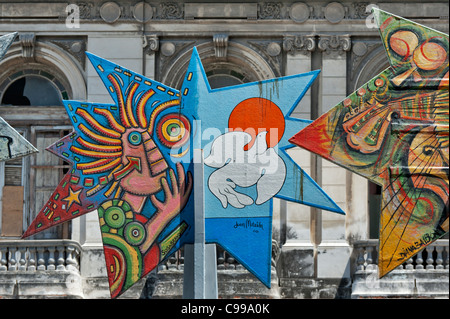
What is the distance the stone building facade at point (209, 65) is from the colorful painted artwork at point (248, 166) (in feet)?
21.2

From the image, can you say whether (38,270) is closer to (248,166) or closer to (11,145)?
(11,145)

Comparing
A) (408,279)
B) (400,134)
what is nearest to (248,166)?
(400,134)

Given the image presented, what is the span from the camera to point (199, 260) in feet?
70.4

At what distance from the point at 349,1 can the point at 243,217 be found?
8.99 m

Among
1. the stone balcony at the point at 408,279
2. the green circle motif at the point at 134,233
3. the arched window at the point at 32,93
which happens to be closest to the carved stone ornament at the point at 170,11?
the arched window at the point at 32,93

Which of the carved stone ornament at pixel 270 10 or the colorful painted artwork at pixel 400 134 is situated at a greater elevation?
the carved stone ornament at pixel 270 10

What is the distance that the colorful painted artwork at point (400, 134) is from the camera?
21250 mm

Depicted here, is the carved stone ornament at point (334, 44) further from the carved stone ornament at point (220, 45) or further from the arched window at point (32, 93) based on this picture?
the arched window at point (32, 93)

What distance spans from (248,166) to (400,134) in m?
2.63

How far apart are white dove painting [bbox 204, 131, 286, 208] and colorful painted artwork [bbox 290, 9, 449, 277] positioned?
0.70 m

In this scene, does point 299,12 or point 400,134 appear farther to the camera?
point 299,12

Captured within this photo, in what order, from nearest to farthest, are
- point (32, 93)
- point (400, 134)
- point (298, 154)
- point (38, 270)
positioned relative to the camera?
point (400, 134) < point (38, 270) < point (298, 154) < point (32, 93)

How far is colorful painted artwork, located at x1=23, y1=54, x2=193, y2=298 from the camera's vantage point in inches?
866
